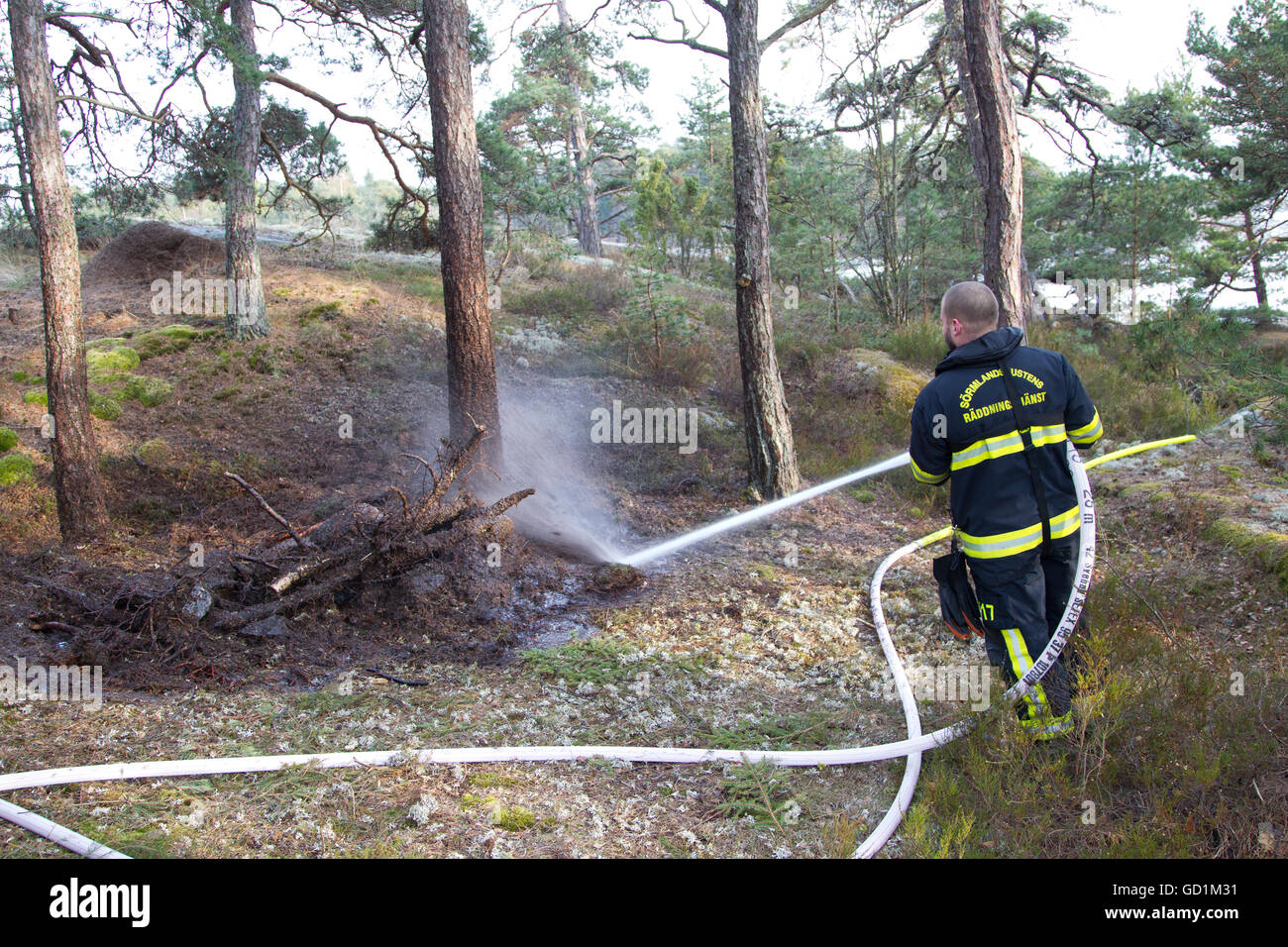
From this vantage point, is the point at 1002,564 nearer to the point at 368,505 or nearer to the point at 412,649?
the point at 412,649

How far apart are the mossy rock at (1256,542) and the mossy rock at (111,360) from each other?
12.4m

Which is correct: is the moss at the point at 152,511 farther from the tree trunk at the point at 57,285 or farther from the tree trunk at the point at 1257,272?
the tree trunk at the point at 1257,272

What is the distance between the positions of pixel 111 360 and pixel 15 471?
10.2ft

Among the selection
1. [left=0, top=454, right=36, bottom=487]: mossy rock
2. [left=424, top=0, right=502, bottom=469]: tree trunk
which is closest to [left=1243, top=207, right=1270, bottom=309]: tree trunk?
[left=424, top=0, right=502, bottom=469]: tree trunk

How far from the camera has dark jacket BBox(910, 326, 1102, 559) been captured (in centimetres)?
356

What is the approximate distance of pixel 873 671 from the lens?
4.89 meters

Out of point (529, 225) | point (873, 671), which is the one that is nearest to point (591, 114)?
point (529, 225)

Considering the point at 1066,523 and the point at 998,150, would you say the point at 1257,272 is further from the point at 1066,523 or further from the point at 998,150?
the point at 1066,523

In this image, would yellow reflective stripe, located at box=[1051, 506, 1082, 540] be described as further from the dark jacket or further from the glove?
the glove

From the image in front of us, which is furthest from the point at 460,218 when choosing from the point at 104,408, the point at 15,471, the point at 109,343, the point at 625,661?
the point at 109,343

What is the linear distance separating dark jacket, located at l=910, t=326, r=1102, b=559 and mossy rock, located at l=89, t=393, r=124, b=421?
384 inches

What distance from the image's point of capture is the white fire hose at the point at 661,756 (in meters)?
3.32

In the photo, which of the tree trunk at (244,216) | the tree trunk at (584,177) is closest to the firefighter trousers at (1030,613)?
the tree trunk at (244,216)

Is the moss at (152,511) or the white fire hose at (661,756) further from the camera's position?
the moss at (152,511)
